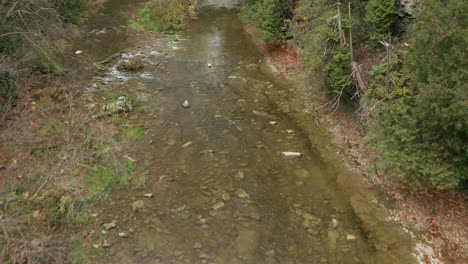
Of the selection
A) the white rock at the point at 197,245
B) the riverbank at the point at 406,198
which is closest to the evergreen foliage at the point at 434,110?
the riverbank at the point at 406,198

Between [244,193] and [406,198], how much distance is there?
12.4ft

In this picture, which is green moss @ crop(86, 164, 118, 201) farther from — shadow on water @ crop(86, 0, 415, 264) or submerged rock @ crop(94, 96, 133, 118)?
submerged rock @ crop(94, 96, 133, 118)

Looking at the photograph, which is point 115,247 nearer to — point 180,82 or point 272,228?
point 272,228

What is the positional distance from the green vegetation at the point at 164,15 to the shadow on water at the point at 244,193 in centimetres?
752

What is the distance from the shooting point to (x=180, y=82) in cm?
1377

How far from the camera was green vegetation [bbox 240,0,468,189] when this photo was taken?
6.34 metres

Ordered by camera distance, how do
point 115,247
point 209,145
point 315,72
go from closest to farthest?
point 115,247 → point 209,145 → point 315,72

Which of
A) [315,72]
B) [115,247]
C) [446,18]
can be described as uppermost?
[446,18]

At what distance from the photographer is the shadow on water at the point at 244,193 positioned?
710 cm

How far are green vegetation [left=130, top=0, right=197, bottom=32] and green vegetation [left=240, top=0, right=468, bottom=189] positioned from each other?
11.0 m

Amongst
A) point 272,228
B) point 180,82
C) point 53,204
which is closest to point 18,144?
point 53,204

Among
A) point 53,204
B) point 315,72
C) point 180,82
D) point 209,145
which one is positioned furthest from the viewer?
point 180,82

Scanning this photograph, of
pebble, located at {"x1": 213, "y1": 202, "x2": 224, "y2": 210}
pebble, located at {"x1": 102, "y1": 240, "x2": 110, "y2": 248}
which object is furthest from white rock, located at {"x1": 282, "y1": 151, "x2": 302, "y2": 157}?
pebble, located at {"x1": 102, "y1": 240, "x2": 110, "y2": 248}

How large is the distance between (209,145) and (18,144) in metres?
5.36
